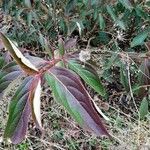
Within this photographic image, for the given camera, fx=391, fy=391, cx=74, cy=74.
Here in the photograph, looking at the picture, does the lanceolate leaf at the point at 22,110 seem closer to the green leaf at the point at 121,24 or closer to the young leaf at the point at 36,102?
the young leaf at the point at 36,102

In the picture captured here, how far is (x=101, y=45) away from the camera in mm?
1897

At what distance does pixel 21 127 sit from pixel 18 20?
1.11 meters

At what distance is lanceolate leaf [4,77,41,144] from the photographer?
2.34 feet

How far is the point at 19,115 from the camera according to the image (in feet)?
2.44

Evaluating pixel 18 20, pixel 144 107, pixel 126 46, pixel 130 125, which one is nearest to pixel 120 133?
pixel 130 125

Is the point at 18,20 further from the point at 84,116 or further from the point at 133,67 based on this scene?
the point at 84,116

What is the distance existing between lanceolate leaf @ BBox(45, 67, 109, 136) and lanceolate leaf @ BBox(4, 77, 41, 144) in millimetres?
39

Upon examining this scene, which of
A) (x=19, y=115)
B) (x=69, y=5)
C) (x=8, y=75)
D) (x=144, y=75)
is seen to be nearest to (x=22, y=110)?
(x=19, y=115)

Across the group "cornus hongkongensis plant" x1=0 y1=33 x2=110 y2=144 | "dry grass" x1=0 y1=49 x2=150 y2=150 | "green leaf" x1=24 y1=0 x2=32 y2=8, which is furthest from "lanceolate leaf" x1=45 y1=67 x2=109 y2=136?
"dry grass" x1=0 y1=49 x2=150 y2=150

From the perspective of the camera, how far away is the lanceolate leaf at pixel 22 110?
0.71 meters

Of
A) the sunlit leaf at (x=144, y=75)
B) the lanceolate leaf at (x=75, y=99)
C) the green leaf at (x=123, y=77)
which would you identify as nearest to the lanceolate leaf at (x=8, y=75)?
the lanceolate leaf at (x=75, y=99)

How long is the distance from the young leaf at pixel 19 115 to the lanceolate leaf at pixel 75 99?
0.06 m

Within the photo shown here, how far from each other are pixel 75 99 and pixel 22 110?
0.35 feet

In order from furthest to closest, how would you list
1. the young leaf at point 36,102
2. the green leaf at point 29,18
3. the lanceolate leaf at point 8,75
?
the green leaf at point 29,18, the lanceolate leaf at point 8,75, the young leaf at point 36,102
